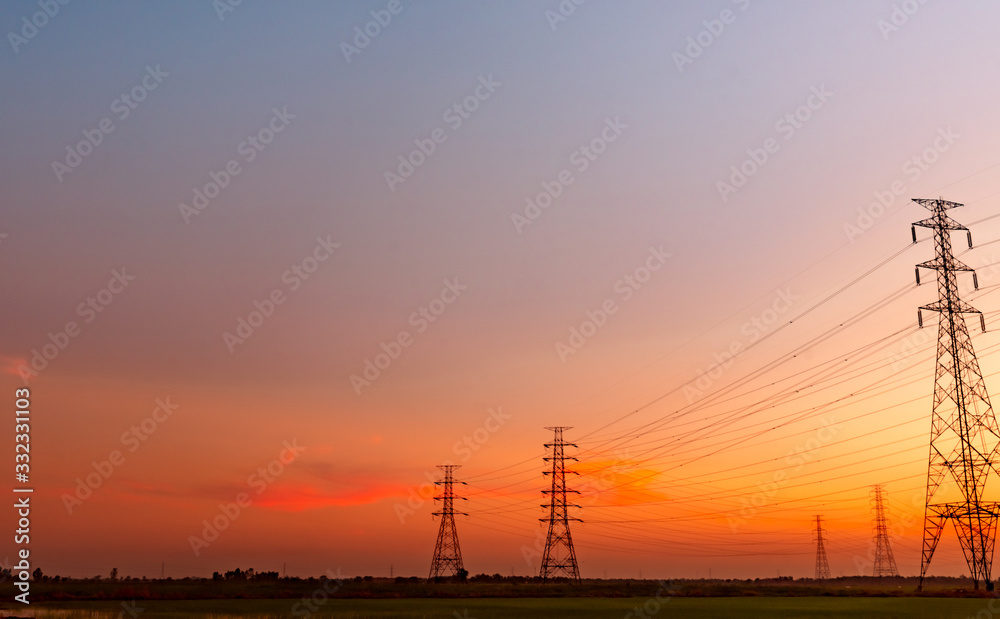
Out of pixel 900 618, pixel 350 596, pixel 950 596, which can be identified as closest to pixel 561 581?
pixel 350 596

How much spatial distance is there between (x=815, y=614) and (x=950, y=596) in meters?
26.2

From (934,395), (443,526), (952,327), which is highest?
(952,327)

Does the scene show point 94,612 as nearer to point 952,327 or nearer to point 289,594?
point 289,594

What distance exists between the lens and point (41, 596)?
88.6 m

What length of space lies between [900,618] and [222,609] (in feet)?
170

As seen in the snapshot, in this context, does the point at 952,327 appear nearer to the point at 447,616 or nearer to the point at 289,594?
the point at 447,616

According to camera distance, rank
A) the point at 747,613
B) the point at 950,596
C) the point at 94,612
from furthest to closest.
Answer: the point at 950,596
the point at 747,613
the point at 94,612

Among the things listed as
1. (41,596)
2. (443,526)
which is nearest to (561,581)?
(443,526)

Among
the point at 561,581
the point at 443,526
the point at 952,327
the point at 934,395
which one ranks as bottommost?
the point at 561,581

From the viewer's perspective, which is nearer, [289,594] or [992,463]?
[992,463]

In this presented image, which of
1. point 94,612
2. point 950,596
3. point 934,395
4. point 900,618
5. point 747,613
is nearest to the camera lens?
point 900,618

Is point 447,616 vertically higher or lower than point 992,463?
lower

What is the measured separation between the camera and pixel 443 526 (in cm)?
13688

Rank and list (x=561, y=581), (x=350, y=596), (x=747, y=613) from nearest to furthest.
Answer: (x=747, y=613) < (x=350, y=596) < (x=561, y=581)
